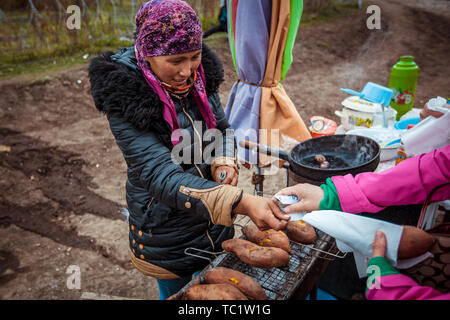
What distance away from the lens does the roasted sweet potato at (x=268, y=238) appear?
72.6 inches

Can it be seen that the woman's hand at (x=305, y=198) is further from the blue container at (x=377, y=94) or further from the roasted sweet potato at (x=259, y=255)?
the blue container at (x=377, y=94)

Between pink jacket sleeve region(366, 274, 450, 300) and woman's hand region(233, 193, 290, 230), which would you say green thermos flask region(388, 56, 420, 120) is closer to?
woman's hand region(233, 193, 290, 230)

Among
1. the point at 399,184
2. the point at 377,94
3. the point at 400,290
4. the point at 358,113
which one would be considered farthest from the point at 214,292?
the point at 377,94

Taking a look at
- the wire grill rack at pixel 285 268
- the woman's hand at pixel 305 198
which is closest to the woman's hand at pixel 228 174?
the woman's hand at pixel 305 198

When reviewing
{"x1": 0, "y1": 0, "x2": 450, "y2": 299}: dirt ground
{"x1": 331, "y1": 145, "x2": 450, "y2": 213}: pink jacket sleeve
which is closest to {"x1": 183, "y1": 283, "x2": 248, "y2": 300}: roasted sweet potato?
{"x1": 331, "y1": 145, "x2": 450, "y2": 213}: pink jacket sleeve

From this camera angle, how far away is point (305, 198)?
1.72 meters

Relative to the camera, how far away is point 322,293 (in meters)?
2.70

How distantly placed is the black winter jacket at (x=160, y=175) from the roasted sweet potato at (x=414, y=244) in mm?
707

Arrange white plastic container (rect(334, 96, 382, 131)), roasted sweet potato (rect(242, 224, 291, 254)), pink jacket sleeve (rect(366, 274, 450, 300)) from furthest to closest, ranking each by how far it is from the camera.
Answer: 1. white plastic container (rect(334, 96, 382, 131))
2. roasted sweet potato (rect(242, 224, 291, 254))
3. pink jacket sleeve (rect(366, 274, 450, 300))

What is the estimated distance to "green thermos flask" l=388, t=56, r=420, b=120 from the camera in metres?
3.15

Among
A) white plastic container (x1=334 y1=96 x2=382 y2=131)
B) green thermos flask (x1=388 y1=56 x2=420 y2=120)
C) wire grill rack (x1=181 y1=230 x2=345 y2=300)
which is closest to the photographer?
wire grill rack (x1=181 y1=230 x2=345 y2=300)

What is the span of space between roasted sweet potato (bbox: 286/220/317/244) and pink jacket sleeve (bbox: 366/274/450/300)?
687 mm
